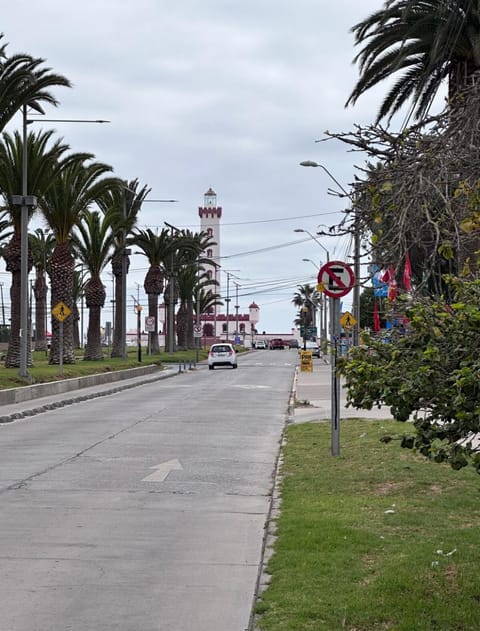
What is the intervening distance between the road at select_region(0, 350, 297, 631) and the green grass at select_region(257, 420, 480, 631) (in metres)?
0.35

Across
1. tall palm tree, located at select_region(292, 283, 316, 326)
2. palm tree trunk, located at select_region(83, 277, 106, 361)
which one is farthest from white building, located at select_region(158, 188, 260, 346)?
palm tree trunk, located at select_region(83, 277, 106, 361)

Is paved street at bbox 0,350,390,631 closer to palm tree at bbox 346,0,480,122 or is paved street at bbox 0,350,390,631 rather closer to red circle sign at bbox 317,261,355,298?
red circle sign at bbox 317,261,355,298

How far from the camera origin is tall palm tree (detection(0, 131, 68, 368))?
118 feet

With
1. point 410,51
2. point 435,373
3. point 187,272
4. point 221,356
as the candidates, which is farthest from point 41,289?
point 435,373

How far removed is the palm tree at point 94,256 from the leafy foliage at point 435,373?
148 feet

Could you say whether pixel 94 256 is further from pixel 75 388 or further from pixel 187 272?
pixel 187 272

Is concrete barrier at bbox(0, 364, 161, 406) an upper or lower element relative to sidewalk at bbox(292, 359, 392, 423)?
upper

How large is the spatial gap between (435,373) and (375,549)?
3.25m

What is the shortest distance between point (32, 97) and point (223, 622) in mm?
27234

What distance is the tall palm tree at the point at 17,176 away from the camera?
36.1 m

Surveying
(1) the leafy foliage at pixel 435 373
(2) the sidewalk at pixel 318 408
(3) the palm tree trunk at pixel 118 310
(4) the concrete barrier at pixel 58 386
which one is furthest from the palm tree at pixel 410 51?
(3) the palm tree trunk at pixel 118 310

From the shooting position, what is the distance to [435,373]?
537 cm

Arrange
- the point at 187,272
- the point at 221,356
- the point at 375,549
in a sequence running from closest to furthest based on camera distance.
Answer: the point at 375,549 → the point at 221,356 → the point at 187,272

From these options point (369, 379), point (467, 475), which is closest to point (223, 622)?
point (369, 379)
